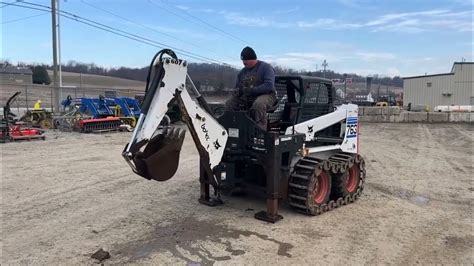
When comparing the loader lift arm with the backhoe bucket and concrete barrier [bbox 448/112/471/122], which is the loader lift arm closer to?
the backhoe bucket

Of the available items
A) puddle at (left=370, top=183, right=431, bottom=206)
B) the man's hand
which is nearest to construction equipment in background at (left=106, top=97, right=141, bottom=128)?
puddle at (left=370, top=183, right=431, bottom=206)

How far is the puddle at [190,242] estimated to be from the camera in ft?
15.6

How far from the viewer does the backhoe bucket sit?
4.76 metres

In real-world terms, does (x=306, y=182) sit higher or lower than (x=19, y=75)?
lower

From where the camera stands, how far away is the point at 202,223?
591 centimetres

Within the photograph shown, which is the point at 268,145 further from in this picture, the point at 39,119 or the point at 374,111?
the point at 374,111

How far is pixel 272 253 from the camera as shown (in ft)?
16.0

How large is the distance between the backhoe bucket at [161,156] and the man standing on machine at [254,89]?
1.44m

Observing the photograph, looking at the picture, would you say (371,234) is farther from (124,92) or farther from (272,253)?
(124,92)

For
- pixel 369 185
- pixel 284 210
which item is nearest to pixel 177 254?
pixel 284 210

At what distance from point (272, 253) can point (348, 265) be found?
0.81 m

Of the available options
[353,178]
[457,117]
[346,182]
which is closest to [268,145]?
[346,182]

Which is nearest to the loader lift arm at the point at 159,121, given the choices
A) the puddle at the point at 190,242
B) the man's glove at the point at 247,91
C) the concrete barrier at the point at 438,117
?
the puddle at the point at 190,242

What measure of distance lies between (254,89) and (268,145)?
0.90 meters
